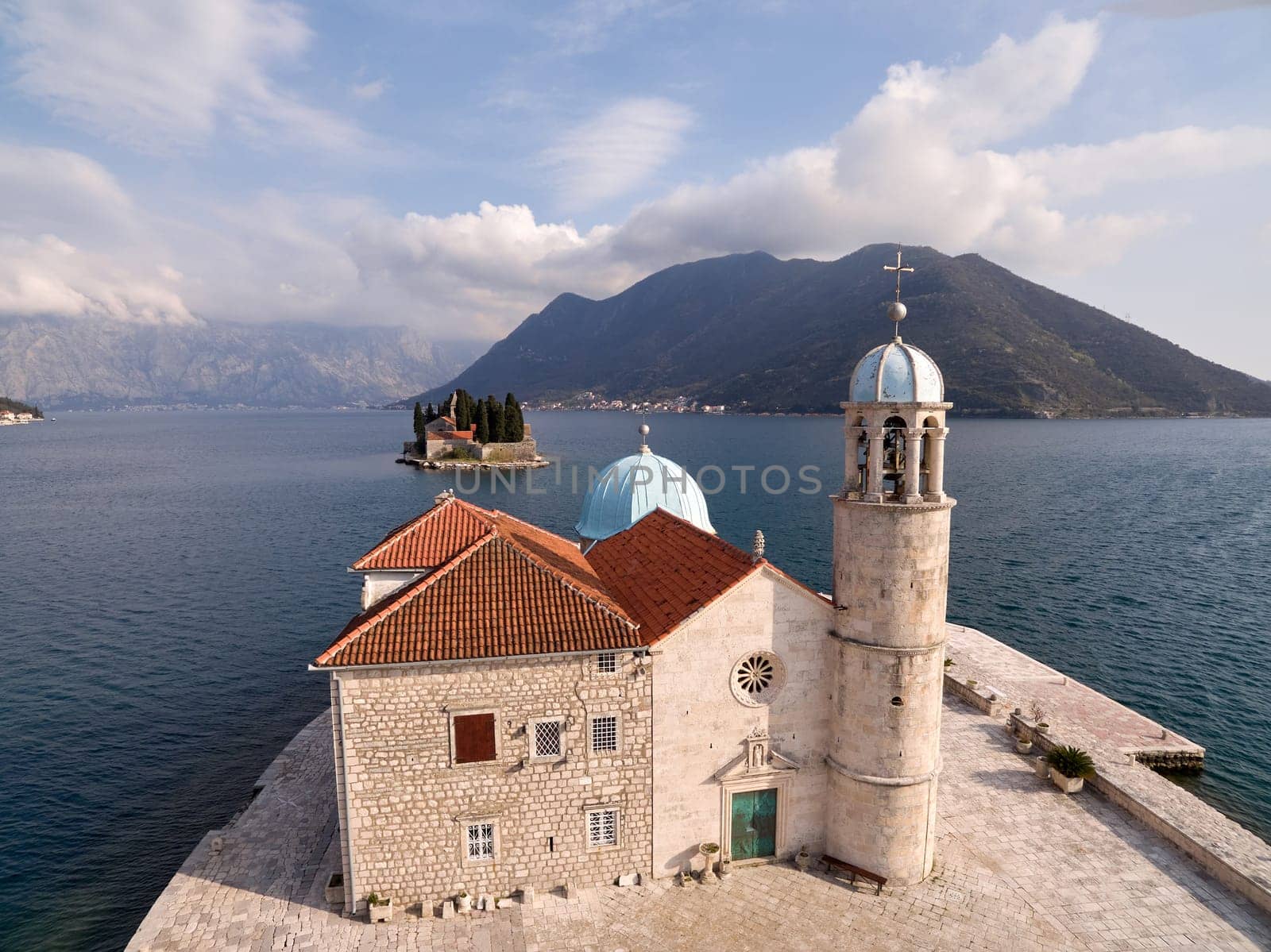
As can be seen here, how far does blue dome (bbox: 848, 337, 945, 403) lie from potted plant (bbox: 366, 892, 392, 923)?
59.6 feet

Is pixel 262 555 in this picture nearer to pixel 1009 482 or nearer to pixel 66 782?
pixel 66 782

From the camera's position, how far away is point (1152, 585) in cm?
5566

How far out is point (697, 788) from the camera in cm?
1945

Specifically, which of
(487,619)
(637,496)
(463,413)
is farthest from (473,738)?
(463,413)

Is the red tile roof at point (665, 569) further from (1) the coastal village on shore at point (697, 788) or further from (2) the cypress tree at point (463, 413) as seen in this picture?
(2) the cypress tree at point (463, 413)

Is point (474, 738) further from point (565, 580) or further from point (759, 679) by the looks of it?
A: point (759, 679)

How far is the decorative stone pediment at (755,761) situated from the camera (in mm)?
19531

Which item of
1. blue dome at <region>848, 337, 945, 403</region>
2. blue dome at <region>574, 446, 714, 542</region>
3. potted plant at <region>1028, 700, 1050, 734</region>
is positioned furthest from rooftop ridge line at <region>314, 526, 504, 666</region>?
potted plant at <region>1028, 700, 1050, 734</region>

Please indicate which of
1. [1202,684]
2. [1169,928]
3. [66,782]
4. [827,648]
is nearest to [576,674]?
[827,648]

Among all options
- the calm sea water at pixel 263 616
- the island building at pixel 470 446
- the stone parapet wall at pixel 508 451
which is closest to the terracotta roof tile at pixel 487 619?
the calm sea water at pixel 263 616

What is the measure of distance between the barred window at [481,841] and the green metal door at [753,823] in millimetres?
6743

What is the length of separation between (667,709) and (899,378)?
36.3ft

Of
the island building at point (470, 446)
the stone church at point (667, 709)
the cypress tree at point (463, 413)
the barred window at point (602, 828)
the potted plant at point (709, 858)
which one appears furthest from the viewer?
the cypress tree at point (463, 413)

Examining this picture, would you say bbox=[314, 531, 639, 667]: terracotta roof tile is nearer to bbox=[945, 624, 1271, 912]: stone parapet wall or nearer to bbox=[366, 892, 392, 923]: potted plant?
bbox=[366, 892, 392, 923]: potted plant
